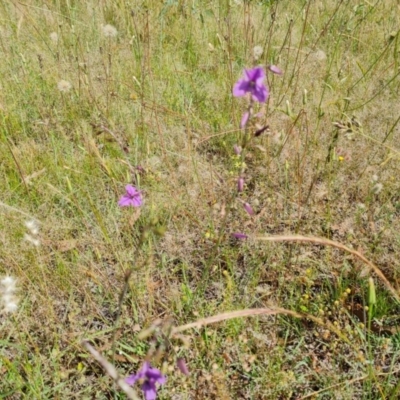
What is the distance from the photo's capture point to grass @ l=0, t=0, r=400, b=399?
1.36 metres

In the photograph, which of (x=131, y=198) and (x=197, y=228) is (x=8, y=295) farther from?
(x=197, y=228)

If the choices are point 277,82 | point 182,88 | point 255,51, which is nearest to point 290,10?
point 277,82

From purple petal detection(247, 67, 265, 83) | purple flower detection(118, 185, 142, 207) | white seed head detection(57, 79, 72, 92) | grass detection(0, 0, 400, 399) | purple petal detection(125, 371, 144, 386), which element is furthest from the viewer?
white seed head detection(57, 79, 72, 92)

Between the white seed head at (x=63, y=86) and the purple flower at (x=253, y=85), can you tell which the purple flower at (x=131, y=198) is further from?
the white seed head at (x=63, y=86)

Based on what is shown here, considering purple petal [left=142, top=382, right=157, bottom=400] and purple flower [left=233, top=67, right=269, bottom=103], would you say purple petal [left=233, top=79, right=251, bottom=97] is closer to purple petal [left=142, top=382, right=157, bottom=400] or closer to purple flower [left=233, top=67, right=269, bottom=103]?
purple flower [left=233, top=67, right=269, bottom=103]

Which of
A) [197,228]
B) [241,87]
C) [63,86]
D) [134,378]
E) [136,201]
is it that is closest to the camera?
[134,378]

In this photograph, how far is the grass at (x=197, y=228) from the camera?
1.36 metres

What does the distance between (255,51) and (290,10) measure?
182 cm

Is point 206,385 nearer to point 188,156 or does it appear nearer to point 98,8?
point 188,156

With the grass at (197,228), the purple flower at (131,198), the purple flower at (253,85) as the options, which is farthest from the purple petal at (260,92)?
the purple flower at (131,198)

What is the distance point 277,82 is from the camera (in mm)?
2549

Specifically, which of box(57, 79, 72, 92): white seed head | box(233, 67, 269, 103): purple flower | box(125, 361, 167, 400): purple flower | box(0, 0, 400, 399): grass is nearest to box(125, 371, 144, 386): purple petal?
box(125, 361, 167, 400): purple flower

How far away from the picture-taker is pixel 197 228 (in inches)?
72.2

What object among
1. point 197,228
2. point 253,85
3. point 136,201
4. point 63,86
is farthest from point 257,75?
point 63,86
